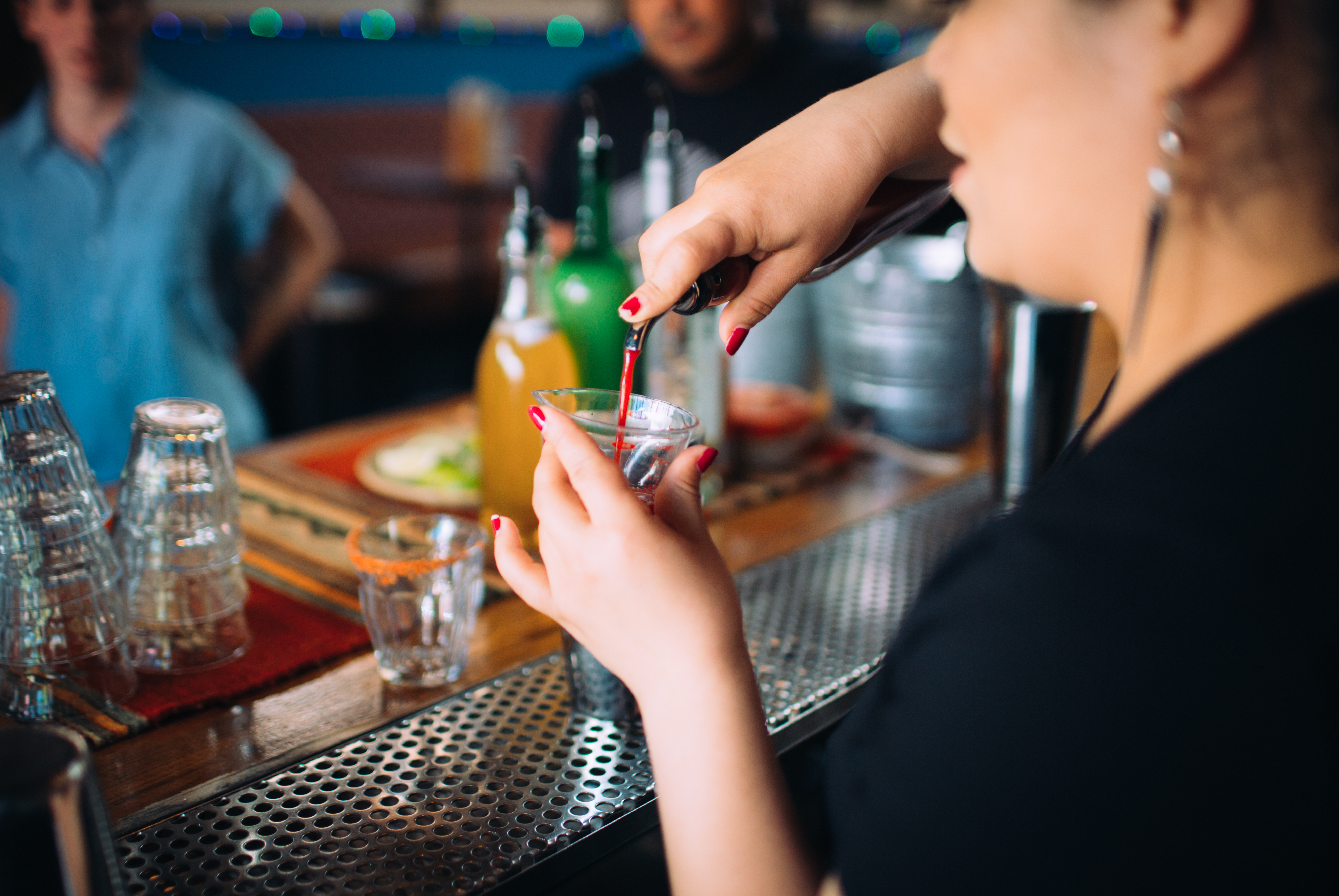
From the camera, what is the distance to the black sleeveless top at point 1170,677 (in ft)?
1.67

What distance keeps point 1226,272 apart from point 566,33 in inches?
255

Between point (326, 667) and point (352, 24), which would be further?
point (352, 24)

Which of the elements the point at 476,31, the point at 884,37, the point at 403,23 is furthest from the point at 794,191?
the point at 884,37

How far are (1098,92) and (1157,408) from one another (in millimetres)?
176

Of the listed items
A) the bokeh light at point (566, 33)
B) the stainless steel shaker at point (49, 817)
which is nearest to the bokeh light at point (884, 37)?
the bokeh light at point (566, 33)

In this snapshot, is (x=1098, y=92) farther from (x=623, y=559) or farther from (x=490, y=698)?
(x=490, y=698)

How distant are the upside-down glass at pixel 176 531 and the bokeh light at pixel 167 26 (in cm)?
383

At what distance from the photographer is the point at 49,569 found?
2.84 feet

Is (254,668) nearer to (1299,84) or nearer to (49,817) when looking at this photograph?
(49,817)

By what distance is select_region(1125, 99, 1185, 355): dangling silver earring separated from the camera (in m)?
0.54

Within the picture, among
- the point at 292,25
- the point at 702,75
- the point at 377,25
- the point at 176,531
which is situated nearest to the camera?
the point at 176,531

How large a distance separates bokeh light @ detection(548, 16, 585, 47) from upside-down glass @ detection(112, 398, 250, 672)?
5.94 metres

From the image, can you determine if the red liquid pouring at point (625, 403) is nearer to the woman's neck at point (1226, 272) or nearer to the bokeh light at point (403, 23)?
the woman's neck at point (1226, 272)

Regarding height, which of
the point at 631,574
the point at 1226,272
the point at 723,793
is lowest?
the point at 723,793
